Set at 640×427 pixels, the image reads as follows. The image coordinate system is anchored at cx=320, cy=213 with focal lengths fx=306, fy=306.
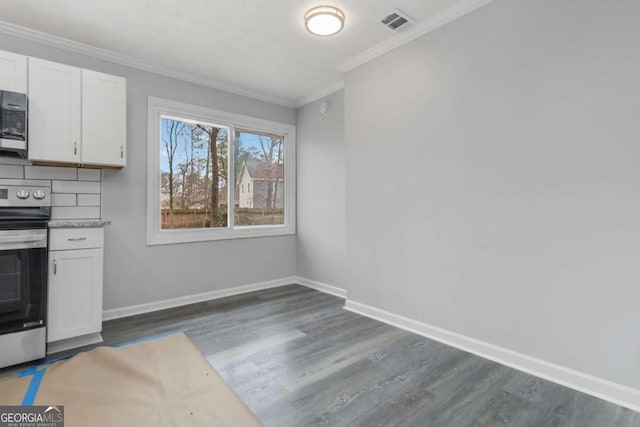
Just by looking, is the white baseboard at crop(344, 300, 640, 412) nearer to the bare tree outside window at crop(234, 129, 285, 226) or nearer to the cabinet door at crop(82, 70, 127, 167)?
the bare tree outside window at crop(234, 129, 285, 226)

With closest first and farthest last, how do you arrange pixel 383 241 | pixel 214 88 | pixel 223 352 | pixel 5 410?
1. pixel 5 410
2. pixel 223 352
3. pixel 383 241
4. pixel 214 88

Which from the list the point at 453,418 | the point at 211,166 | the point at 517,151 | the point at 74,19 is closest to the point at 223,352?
the point at 453,418

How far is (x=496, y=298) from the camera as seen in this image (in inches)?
93.1

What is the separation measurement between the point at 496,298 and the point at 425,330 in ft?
2.37

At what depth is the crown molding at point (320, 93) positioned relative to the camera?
399cm

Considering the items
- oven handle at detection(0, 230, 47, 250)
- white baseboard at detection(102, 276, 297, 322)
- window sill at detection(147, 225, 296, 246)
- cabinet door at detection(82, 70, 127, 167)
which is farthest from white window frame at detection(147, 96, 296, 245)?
oven handle at detection(0, 230, 47, 250)

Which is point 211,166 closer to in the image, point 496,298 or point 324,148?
point 324,148

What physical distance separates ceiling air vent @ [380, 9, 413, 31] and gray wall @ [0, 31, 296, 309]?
7.20 ft

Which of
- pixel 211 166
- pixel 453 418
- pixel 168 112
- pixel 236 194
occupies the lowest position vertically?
pixel 453 418

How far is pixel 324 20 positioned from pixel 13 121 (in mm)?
2551

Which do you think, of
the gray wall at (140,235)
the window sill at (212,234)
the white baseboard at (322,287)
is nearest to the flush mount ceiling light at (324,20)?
the gray wall at (140,235)

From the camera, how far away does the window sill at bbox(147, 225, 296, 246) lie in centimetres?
351

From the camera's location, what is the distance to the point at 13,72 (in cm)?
243

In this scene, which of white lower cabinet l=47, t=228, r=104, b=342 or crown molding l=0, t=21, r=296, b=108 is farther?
crown molding l=0, t=21, r=296, b=108
